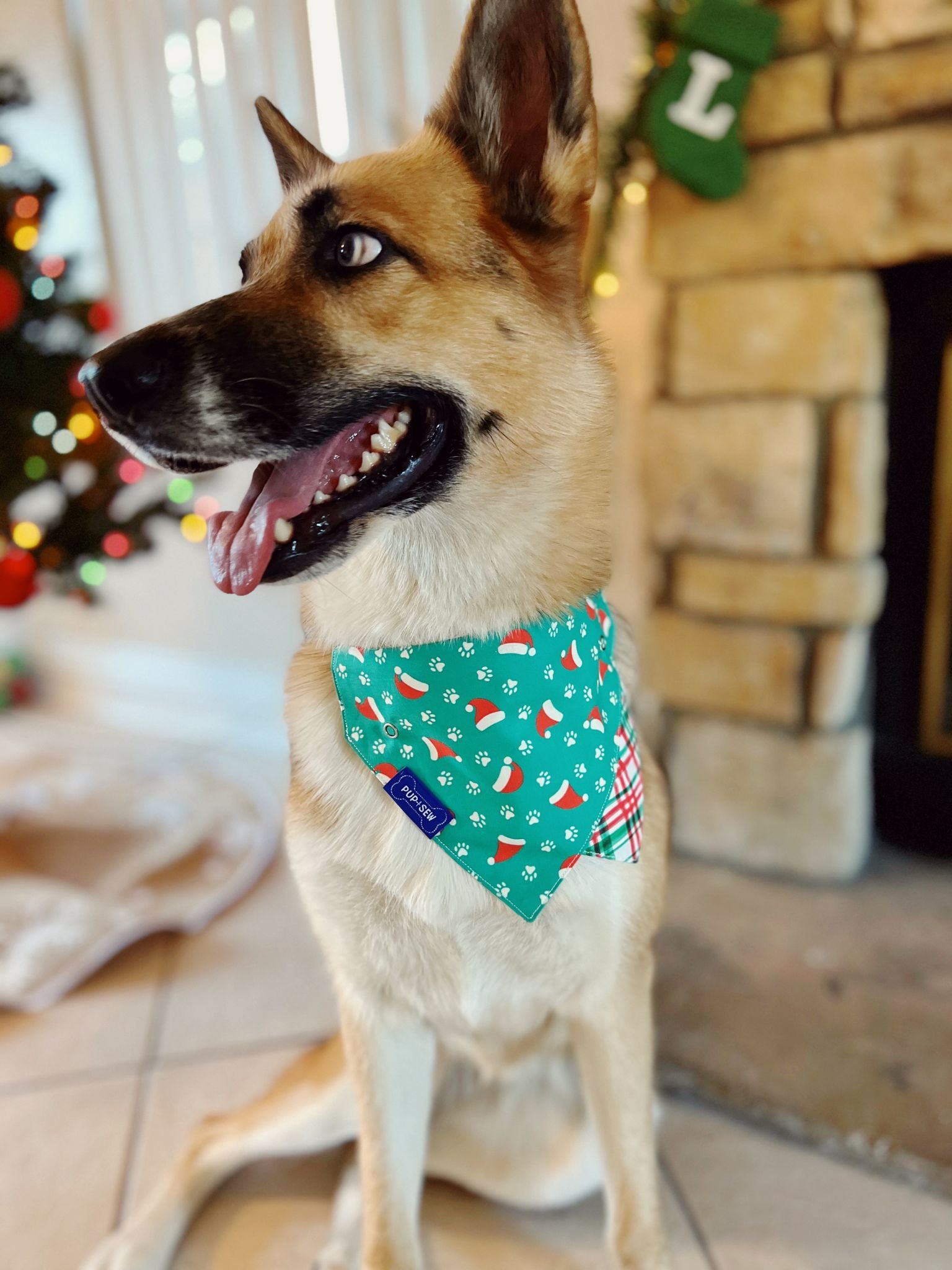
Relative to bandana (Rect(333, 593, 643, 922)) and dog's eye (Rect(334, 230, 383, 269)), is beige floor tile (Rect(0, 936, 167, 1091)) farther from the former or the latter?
dog's eye (Rect(334, 230, 383, 269))

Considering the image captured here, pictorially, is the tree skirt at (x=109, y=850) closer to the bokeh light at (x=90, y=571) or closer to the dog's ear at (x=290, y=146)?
the bokeh light at (x=90, y=571)

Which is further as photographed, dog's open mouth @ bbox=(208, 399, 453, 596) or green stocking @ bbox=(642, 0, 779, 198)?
green stocking @ bbox=(642, 0, 779, 198)

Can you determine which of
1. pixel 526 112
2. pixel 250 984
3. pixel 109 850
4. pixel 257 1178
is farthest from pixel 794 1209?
pixel 109 850

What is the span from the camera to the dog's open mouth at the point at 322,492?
78cm

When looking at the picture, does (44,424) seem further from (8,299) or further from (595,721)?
(595,721)

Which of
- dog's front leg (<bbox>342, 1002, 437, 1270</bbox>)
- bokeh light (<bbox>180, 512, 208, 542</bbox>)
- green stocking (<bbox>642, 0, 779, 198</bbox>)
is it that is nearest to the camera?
dog's front leg (<bbox>342, 1002, 437, 1270</bbox>)

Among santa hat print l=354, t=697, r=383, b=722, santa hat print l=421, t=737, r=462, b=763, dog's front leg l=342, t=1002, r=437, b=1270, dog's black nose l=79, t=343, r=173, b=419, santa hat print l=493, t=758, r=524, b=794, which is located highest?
dog's black nose l=79, t=343, r=173, b=419

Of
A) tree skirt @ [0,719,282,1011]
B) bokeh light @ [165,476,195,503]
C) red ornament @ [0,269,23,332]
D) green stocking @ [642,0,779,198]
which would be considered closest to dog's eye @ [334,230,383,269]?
green stocking @ [642,0,779,198]

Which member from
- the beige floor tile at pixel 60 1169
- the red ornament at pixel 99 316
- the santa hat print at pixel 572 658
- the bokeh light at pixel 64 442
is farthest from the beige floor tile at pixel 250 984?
the red ornament at pixel 99 316

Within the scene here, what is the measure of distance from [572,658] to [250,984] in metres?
1.17

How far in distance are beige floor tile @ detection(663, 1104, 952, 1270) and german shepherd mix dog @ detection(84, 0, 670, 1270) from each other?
26 centimetres

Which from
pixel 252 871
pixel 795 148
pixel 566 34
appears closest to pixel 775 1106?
pixel 252 871

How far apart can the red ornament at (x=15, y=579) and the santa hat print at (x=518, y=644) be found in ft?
5.19

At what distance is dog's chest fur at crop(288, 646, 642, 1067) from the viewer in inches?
35.1
